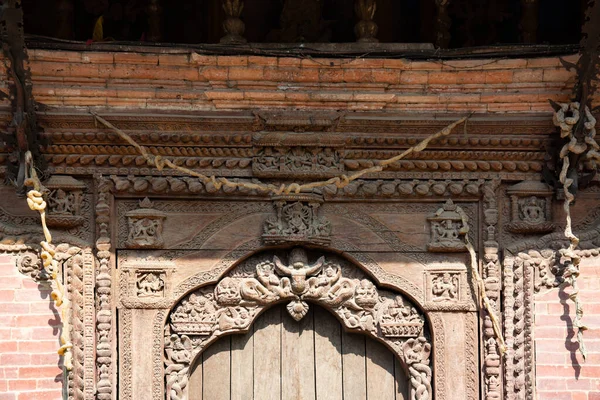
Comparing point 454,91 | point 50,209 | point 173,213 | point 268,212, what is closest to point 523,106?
point 454,91

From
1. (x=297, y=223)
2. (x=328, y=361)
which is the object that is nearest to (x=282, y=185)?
(x=297, y=223)

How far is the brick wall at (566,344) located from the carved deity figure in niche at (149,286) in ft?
5.82

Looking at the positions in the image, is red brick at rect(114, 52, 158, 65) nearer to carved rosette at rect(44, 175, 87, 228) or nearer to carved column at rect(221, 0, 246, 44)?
carved column at rect(221, 0, 246, 44)

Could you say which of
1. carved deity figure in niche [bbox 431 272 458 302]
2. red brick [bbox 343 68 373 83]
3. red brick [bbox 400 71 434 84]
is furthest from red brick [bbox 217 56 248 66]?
carved deity figure in niche [bbox 431 272 458 302]

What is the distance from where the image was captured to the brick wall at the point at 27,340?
6.23 m

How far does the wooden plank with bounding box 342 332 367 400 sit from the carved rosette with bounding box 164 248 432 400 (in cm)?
11

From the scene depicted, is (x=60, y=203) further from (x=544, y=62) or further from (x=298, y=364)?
(x=544, y=62)

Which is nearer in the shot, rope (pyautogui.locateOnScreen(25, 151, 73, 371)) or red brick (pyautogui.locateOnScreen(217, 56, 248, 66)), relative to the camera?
rope (pyautogui.locateOnScreen(25, 151, 73, 371))

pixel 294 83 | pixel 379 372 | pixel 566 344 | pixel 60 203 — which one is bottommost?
pixel 379 372

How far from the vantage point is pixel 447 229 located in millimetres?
6578

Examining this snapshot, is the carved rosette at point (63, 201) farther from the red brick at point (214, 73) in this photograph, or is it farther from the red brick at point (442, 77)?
the red brick at point (442, 77)

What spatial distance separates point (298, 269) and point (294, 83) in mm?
878

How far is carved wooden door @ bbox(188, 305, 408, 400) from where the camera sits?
21.5 feet

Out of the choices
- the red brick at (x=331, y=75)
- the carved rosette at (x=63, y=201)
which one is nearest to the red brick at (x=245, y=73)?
the red brick at (x=331, y=75)
